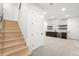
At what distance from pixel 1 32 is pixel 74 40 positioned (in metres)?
3.50

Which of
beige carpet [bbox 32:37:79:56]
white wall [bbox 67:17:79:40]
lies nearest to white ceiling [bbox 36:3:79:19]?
white wall [bbox 67:17:79:40]

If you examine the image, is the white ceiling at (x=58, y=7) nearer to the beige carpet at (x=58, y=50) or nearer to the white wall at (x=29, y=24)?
the white wall at (x=29, y=24)

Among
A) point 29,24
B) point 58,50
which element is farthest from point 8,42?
point 58,50

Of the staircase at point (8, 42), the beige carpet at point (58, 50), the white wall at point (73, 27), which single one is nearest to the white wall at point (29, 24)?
the staircase at point (8, 42)

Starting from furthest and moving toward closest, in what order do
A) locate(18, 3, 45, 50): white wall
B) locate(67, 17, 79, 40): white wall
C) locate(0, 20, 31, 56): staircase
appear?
locate(67, 17, 79, 40): white wall
locate(18, 3, 45, 50): white wall
locate(0, 20, 31, 56): staircase

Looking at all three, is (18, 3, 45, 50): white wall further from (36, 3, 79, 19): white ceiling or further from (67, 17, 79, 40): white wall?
(67, 17, 79, 40): white wall

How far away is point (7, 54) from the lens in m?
2.10

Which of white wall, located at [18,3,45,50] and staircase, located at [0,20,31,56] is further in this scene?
white wall, located at [18,3,45,50]

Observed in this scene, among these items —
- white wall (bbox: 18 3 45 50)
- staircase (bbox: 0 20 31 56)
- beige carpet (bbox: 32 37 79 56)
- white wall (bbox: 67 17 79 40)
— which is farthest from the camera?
white wall (bbox: 67 17 79 40)

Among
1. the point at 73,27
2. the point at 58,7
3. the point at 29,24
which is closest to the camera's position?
the point at 29,24

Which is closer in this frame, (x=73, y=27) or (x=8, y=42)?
(x=8, y=42)

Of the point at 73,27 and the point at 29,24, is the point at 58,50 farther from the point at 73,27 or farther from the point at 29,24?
the point at 73,27

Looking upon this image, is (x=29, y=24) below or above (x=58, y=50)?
above

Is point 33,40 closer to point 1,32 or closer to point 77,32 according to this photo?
point 1,32
